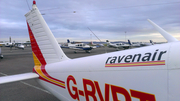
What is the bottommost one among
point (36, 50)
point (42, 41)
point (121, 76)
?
point (121, 76)

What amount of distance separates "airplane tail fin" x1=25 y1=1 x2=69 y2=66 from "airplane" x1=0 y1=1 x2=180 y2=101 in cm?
13

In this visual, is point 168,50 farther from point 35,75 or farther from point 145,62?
point 35,75

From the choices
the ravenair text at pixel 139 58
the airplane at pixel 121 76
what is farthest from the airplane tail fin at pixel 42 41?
the ravenair text at pixel 139 58

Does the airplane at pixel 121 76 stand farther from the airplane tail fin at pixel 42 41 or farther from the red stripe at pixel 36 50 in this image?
the red stripe at pixel 36 50

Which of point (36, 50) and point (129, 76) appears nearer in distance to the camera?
point (129, 76)

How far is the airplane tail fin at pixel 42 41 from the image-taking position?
317cm

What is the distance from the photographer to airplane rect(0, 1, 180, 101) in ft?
4.14

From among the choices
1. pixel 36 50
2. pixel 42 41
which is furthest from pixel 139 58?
pixel 36 50

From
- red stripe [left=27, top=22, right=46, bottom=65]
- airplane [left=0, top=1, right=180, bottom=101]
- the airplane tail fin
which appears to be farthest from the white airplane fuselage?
red stripe [left=27, top=22, right=46, bottom=65]

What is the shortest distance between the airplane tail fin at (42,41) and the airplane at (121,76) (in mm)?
129

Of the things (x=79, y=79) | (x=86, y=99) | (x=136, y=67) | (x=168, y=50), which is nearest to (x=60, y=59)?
(x=79, y=79)

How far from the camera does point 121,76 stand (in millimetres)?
1598

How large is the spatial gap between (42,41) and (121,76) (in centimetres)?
241

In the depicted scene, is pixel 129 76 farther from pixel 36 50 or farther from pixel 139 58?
pixel 36 50
